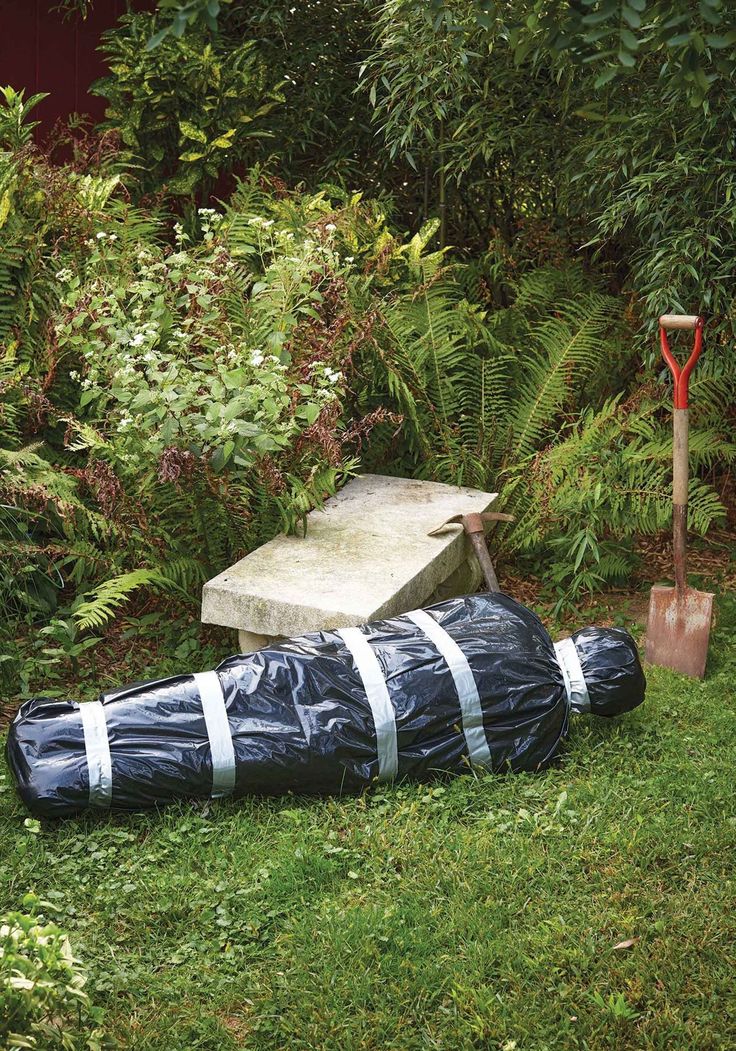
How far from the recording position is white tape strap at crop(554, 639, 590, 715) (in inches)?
148

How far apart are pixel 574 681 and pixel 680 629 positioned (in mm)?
903

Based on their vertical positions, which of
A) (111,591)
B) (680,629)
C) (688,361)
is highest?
(688,361)

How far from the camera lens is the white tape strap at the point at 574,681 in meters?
3.76

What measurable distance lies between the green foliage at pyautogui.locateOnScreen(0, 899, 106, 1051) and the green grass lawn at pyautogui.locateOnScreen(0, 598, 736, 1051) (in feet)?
0.76

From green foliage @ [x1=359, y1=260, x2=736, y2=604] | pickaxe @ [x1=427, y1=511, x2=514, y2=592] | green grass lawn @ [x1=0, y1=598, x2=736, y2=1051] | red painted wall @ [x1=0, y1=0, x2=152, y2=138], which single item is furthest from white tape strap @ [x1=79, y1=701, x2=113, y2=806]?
red painted wall @ [x1=0, y1=0, x2=152, y2=138]

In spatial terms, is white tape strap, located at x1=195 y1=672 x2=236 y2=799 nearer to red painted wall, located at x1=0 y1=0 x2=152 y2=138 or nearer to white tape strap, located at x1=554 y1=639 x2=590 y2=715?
white tape strap, located at x1=554 y1=639 x2=590 y2=715

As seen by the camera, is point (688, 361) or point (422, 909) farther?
point (688, 361)

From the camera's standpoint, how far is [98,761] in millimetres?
3342

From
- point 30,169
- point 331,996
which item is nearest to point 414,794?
point 331,996

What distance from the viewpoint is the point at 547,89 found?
5.93 m

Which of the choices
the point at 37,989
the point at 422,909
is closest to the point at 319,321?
the point at 422,909

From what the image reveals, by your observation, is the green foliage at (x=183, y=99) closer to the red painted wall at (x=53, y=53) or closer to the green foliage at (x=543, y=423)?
the red painted wall at (x=53, y=53)

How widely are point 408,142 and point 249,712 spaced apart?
3.58 m

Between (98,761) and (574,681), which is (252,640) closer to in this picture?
(98,761)
